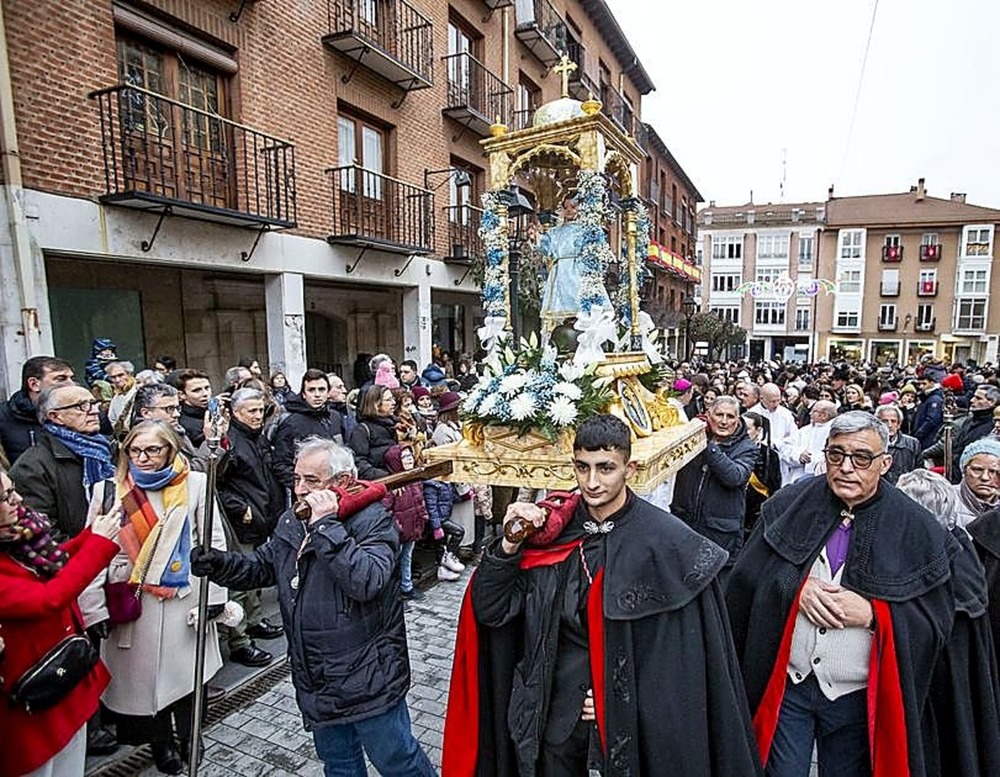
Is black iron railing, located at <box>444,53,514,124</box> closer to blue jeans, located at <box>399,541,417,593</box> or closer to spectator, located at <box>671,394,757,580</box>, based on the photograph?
blue jeans, located at <box>399,541,417,593</box>

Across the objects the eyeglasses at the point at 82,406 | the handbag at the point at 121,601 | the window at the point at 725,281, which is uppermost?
the window at the point at 725,281

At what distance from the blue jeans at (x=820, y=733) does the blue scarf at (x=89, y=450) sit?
3549 mm

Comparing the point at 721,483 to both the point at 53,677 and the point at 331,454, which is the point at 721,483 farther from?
the point at 53,677

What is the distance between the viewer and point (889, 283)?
137ft

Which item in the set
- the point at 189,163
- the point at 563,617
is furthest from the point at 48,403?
the point at 189,163

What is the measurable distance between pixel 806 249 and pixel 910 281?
6.91 m

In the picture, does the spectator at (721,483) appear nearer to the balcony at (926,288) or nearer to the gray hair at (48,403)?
the gray hair at (48,403)

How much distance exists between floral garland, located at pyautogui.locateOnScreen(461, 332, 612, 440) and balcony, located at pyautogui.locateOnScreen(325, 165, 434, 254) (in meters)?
6.32

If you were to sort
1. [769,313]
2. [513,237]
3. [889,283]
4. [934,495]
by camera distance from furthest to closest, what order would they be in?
[769,313] → [889,283] → [513,237] → [934,495]

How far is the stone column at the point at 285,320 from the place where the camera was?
29.7ft

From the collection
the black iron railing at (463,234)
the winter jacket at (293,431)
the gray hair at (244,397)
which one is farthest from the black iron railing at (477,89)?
the gray hair at (244,397)

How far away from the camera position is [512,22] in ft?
49.8

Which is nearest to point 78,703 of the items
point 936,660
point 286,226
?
point 936,660

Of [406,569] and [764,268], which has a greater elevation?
[764,268]
